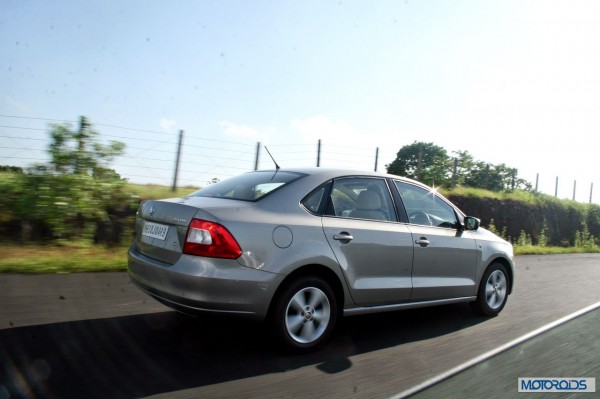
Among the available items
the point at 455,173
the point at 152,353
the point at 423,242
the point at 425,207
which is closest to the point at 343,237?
the point at 423,242

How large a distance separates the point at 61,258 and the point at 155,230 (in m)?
3.76

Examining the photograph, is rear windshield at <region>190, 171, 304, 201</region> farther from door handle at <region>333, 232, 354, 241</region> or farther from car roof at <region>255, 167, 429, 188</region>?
door handle at <region>333, 232, 354, 241</region>

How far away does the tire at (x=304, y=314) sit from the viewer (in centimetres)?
377

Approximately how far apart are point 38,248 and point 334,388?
19.5 ft

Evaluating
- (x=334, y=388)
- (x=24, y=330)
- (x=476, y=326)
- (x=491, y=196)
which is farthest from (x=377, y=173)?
(x=491, y=196)

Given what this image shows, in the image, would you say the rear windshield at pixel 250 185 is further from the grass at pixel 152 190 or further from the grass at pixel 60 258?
the grass at pixel 152 190

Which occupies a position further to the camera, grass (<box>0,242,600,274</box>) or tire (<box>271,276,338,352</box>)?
grass (<box>0,242,600,274</box>)

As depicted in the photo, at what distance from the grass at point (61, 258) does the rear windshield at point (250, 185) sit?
3.04 m

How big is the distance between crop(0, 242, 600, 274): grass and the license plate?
9.56 ft

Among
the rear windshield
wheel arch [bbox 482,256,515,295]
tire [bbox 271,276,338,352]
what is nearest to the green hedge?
wheel arch [bbox 482,256,515,295]

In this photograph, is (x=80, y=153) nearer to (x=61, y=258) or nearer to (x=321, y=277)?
(x=61, y=258)

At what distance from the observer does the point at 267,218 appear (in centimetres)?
379

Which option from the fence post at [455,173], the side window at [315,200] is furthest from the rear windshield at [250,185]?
the fence post at [455,173]

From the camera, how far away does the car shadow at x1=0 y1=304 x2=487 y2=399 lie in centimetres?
306
